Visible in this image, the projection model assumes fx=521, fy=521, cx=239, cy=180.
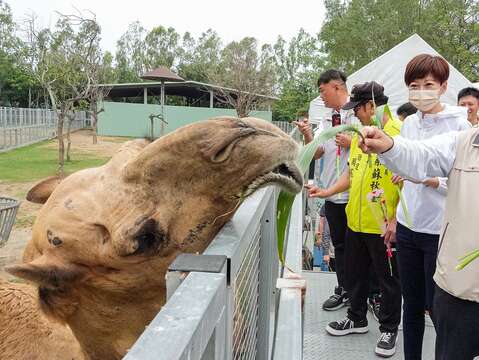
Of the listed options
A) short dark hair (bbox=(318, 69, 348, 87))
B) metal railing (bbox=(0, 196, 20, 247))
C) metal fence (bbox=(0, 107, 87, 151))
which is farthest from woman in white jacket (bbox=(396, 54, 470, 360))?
metal fence (bbox=(0, 107, 87, 151))

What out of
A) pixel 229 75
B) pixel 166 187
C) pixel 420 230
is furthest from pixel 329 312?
pixel 229 75

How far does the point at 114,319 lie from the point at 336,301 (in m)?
3.21

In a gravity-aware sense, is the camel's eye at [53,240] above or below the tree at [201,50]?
below

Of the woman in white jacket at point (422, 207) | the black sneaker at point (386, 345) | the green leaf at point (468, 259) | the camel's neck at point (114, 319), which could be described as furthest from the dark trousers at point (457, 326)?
the camel's neck at point (114, 319)

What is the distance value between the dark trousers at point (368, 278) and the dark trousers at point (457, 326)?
53.0 inches

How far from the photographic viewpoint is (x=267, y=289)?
2.18m

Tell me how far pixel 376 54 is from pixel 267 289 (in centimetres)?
3676

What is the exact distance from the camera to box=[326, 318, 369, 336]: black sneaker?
13.8ft

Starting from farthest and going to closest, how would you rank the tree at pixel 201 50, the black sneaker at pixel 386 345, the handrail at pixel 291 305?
the tree at pixel 201 50, the black sneaker at pixel 386 345, the handrail at pixel 291 305

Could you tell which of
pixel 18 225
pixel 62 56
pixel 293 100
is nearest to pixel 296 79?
pixel 293 100

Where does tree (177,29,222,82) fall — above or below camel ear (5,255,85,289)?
above

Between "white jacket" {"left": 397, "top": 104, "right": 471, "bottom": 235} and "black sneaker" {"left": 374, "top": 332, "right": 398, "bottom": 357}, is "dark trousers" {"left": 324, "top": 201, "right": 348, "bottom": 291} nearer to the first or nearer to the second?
"black sneaker" {"left": 374, "top": 332, "right": 398, "bottom": 357}

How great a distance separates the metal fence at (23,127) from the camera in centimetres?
2856

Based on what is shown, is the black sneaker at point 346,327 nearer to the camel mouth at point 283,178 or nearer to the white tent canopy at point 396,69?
the camel mouth at point 283,178
